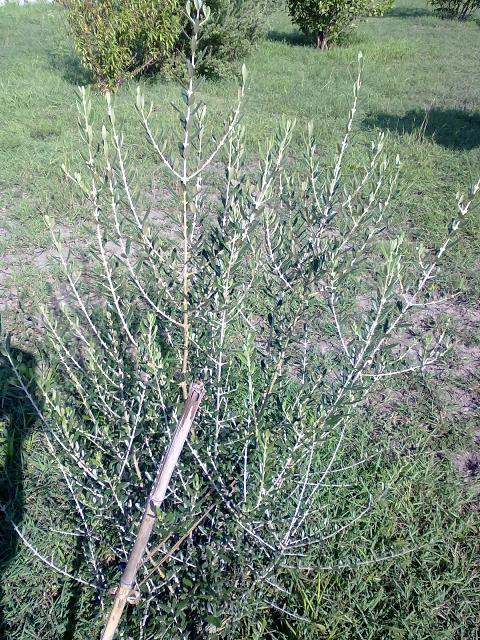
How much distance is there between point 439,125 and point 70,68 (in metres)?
5.94

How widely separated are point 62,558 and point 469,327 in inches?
108

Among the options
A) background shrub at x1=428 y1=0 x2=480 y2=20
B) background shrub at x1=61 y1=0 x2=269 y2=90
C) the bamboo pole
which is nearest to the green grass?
background shrub at x1=61 y1=0 x2=269 y2=90

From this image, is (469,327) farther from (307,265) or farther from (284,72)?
(284,72)

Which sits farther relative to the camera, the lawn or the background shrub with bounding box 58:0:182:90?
the background shrub with bounding box 58:0:182:90

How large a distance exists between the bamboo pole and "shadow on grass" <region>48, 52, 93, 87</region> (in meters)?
8.10

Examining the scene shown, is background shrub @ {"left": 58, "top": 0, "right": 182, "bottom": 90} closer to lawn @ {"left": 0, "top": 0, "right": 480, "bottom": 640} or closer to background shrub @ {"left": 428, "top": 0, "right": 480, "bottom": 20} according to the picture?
lawn @ {"left": 0, "top": 0, "right": 480, "bottom": 640}

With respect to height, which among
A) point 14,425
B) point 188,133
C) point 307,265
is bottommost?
point 14,425

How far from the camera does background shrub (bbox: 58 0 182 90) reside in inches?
297

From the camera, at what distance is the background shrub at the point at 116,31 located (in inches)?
297

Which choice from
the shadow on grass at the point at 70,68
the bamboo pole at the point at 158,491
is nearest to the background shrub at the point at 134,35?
the shadow on grass at the point at 70,68

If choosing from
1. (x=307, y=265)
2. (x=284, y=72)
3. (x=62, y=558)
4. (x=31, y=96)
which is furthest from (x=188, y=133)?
(x=284, y=72)

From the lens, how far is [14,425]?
2.71 metres

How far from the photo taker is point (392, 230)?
4.75 m

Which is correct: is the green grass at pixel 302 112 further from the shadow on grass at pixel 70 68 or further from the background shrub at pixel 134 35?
the background shrub at pixel 134 35
